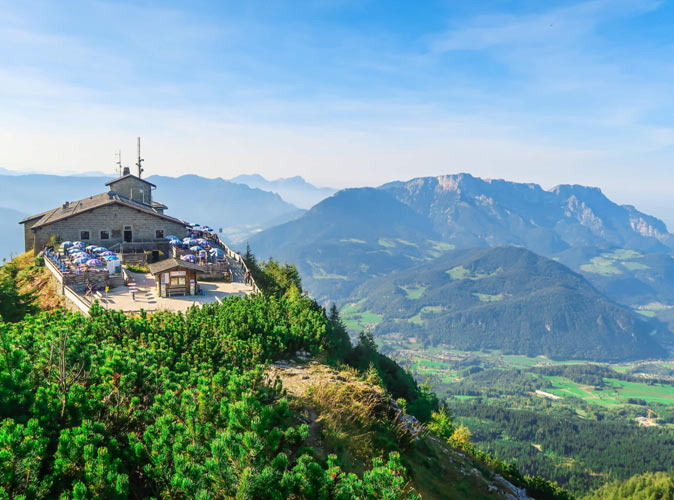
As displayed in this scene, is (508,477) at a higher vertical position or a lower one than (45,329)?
lower

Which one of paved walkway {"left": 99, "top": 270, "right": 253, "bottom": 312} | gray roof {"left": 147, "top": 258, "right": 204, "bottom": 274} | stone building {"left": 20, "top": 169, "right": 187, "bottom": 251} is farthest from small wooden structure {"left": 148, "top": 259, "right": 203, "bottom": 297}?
stone building {"left": 20, "top": 169, "right": 187, "bottom": 251}

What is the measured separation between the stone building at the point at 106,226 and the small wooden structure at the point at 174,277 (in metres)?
16.2

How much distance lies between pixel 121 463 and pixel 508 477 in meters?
25.2

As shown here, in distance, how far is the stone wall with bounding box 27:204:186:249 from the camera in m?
43.1

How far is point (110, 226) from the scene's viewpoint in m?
45.3

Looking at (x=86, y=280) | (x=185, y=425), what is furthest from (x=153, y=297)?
(x=185, y=425)

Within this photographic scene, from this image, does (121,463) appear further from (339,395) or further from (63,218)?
(63,218)

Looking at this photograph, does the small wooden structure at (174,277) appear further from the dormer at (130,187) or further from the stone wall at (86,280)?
the dormer at (130,187)

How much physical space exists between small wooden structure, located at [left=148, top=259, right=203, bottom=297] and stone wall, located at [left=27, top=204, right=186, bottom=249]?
1651cm

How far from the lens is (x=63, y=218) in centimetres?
4284

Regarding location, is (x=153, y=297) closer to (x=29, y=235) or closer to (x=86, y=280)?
(x=86, y=280)

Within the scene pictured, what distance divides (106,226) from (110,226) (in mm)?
369

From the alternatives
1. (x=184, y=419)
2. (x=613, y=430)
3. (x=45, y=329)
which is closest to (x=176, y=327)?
(x=45, y=329)

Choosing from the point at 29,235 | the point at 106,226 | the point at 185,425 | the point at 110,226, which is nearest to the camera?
the point at 185,425
